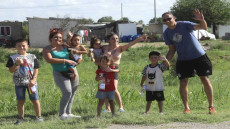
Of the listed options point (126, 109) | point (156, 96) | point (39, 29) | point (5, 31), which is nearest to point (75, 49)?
point (156, 96)

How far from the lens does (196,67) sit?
22.6ft

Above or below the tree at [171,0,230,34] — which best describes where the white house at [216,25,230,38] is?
below

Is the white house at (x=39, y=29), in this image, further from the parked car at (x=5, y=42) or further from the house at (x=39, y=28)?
the parked car at (x=5, y=42)

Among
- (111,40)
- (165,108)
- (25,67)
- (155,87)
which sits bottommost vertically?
(165,108)

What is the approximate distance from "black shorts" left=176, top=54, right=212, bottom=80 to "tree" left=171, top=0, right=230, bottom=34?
46.6m

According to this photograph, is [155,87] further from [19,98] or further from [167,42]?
[19,98]

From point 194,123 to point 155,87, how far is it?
1.38 metres

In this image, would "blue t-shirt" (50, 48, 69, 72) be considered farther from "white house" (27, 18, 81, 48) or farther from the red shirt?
"white house" (27, 18, 81, 48)

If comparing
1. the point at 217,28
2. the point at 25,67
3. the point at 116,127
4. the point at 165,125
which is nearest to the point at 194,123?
the point at 165,125

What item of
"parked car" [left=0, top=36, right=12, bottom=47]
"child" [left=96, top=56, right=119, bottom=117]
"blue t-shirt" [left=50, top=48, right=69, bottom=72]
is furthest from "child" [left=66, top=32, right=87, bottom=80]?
"parked car" [left=0, top=36, right=12, bottom=47]

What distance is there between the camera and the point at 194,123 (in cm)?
605

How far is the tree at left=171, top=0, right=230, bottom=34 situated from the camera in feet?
172

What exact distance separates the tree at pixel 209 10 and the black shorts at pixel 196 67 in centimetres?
4655

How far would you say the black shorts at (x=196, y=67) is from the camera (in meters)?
6.82
